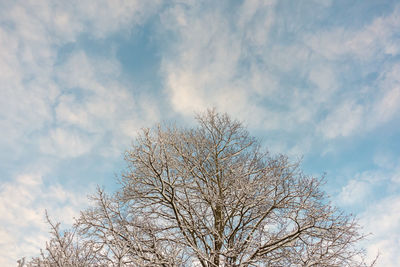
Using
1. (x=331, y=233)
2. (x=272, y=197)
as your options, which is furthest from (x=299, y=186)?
(x=331, y=233)

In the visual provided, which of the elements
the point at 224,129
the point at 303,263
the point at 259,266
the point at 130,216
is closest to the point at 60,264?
the point at 130,216

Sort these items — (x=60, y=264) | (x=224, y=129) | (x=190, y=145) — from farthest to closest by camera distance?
(x=224, y=129) → (x=190, y=145) → (x=60, y=264)

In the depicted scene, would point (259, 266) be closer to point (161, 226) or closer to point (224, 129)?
point (161, 226)

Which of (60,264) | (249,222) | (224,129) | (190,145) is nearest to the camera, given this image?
(60,264)

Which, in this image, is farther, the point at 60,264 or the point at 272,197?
the point at 272,197

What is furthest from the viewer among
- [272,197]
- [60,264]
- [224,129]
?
[224,129]

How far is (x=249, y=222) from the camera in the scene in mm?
8875

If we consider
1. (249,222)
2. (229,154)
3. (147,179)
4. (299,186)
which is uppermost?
(229,154)

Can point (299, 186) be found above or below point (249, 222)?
above

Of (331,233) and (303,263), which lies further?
(331,233)

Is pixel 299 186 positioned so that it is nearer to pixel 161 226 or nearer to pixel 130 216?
pixel 161 226

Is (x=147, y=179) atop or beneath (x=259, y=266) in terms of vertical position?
atop

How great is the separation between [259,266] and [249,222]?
72.7 inches

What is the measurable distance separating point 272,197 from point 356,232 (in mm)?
2858
